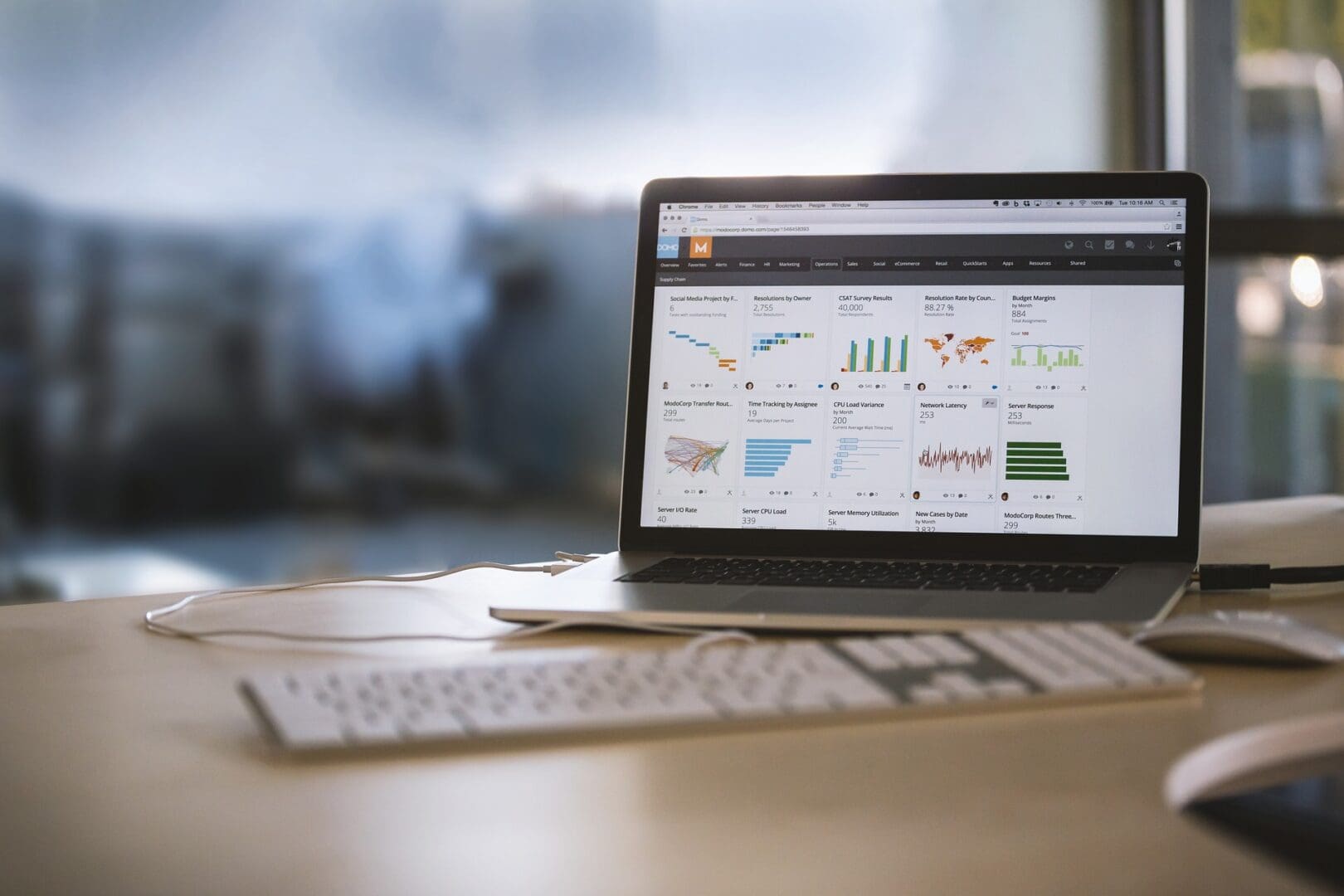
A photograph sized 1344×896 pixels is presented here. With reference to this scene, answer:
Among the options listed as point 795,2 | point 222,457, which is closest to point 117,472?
point 222,457

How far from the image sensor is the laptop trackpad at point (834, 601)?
32.6 inches

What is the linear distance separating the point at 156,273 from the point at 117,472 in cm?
39

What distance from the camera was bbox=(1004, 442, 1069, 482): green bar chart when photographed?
100 centimetres

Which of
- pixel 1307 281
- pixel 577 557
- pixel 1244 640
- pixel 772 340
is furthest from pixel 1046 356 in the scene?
pixel 1307 281

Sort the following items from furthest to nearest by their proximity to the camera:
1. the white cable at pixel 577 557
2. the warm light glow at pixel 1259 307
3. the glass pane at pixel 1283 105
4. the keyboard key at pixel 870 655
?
the warm light glow at pixel 1259 307, the glass pane at pixel 1283 105, the white cable at pixel 577 557, the keyboard key at pixel 870 655

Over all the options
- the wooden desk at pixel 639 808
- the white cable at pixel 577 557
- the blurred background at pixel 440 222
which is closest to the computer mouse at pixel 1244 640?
the wooden desk at pixel 639 808

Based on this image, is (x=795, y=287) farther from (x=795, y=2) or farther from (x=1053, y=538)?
(x=795, y=2)

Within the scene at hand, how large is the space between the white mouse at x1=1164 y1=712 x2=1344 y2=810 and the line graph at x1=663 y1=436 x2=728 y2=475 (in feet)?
1.67

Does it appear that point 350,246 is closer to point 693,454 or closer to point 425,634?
point 693,454

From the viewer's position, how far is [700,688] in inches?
25.5

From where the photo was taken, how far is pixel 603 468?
9.79ft

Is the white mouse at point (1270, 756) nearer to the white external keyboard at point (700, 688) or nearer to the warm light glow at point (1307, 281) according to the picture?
the white external keyboard at point (700, 688)

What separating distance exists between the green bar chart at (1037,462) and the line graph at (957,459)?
0.02m

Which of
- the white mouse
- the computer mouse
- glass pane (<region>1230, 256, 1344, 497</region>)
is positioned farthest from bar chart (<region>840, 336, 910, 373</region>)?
glass pane (<region>1230, 256, 1344, 497</region>)
